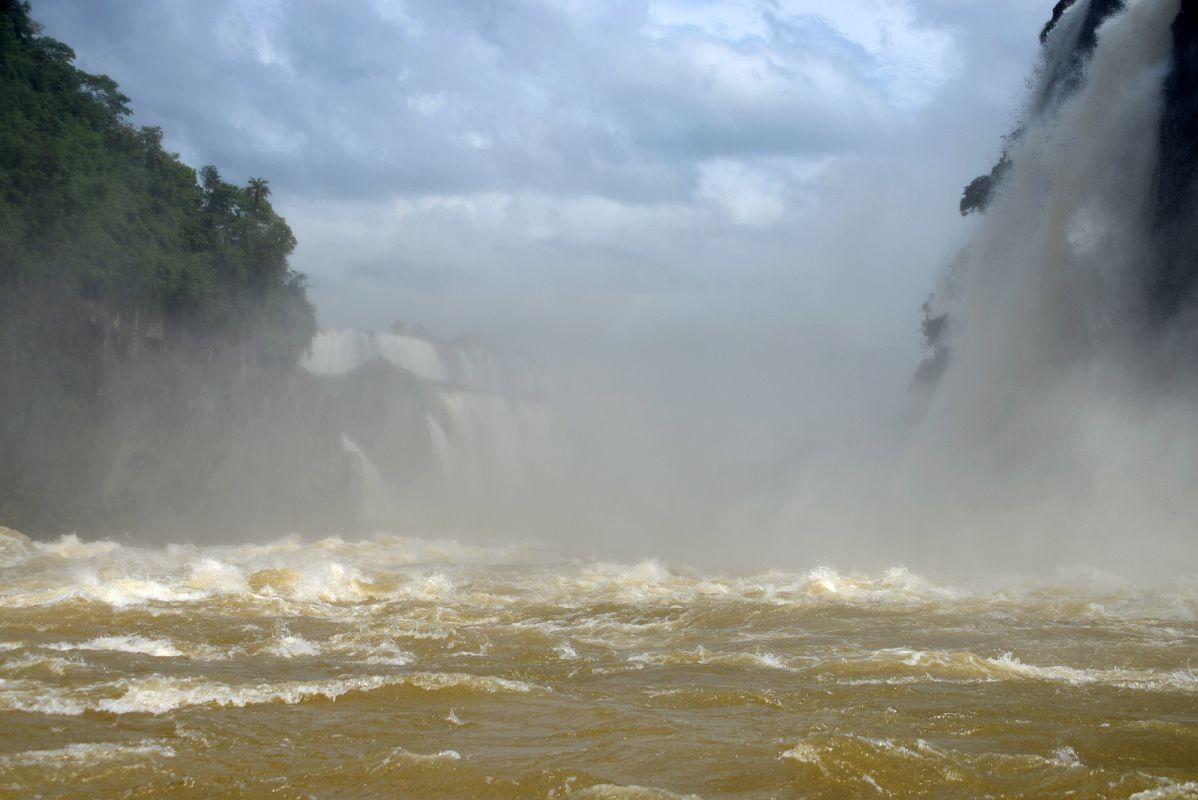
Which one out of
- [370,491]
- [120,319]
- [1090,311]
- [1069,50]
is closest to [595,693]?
[1090,311]

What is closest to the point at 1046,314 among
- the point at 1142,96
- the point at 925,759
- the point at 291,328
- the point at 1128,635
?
the point at 1142,96

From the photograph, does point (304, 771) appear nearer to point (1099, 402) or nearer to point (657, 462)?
point (1099, 402)

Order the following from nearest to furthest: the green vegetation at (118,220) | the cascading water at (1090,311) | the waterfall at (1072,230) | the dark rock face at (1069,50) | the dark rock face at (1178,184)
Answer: the dark rock face at (1178,184) < the cascading water at (1090,311) < the waterfall at (1072,230) < the dark rock face at (1069,50) < the green vegetation at (118,220)

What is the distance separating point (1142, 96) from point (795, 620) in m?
16.0

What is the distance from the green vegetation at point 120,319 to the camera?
86.6ft

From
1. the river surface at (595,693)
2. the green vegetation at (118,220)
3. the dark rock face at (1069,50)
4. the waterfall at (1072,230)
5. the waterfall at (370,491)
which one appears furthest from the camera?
the waterfall at (370,491)

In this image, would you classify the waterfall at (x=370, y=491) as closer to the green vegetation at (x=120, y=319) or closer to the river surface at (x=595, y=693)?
the green vegetation at (x=120, y=319)

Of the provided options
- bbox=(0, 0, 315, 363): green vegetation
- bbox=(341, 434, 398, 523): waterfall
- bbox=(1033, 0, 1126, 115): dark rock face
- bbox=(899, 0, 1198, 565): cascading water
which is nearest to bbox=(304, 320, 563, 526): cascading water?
bbox=(341, 434, 398, 523): waterfall

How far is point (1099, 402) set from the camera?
22.4 m

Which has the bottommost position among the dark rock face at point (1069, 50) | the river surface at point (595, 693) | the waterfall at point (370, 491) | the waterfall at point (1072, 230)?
the river surface at point (595, 693)

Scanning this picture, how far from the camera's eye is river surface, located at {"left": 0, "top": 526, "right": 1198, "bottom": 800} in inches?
234

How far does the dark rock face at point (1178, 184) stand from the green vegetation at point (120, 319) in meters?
27.5

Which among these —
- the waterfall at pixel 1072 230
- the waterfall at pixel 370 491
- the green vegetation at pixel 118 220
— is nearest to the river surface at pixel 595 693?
the waterfall at pixel 1072 230

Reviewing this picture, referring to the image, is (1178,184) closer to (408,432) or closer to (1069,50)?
(1069,50)
